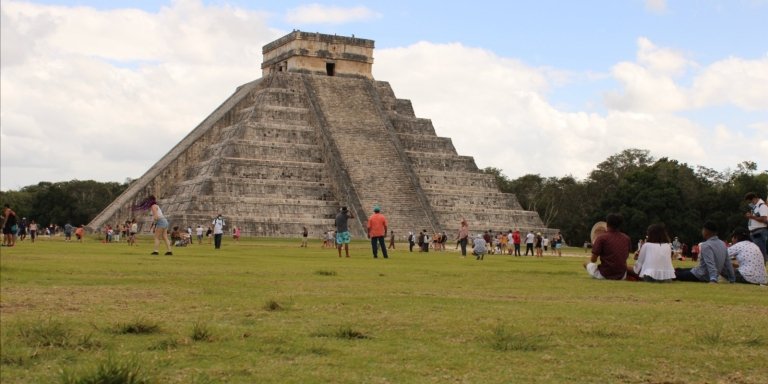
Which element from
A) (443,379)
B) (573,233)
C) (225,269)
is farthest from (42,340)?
(573,233)

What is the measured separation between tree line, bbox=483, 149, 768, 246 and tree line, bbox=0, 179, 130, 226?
3386 cm

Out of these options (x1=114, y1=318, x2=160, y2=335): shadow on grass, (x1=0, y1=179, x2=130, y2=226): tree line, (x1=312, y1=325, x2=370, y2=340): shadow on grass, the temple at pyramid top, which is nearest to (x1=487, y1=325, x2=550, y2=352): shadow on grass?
(x1=312, y1=325, x2=370, y2=340): shadow on grass

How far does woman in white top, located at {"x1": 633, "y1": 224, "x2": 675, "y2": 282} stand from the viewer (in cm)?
1355

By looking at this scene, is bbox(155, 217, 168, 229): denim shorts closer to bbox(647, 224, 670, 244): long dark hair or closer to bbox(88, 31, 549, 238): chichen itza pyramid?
bbox(647, 224, 670, 244): long dark hair

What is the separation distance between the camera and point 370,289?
11625mm

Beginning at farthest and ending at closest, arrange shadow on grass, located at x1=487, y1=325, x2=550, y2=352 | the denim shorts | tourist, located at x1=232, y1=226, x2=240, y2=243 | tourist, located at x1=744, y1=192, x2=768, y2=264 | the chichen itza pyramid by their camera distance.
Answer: the chichen itza pyramid < tourist, located at x1=232, y1=226, x2=240, y2=243 < the denim shorts < tourist, located at x1=744, y1=192, x2=768, y2=264 < shadow on grass, located at x1=487, y1=325, x2=550, y2=352

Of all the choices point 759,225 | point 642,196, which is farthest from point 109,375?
point 642,196

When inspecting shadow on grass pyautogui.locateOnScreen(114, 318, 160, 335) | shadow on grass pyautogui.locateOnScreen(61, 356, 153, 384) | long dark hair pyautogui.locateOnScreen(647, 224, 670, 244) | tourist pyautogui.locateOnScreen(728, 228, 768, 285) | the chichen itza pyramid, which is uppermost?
the chichen itza pyramid

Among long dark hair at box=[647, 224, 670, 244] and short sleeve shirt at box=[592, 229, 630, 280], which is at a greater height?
long dark hair at box=[647, 224, 670, 244]

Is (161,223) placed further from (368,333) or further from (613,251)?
(368,333)

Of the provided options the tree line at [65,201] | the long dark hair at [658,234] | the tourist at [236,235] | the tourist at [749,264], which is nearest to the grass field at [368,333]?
the long dark hair at [658,234]

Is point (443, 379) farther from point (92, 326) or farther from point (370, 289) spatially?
point (370, 289)

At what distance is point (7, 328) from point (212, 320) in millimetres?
1625

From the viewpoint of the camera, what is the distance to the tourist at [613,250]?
13.6 metres
